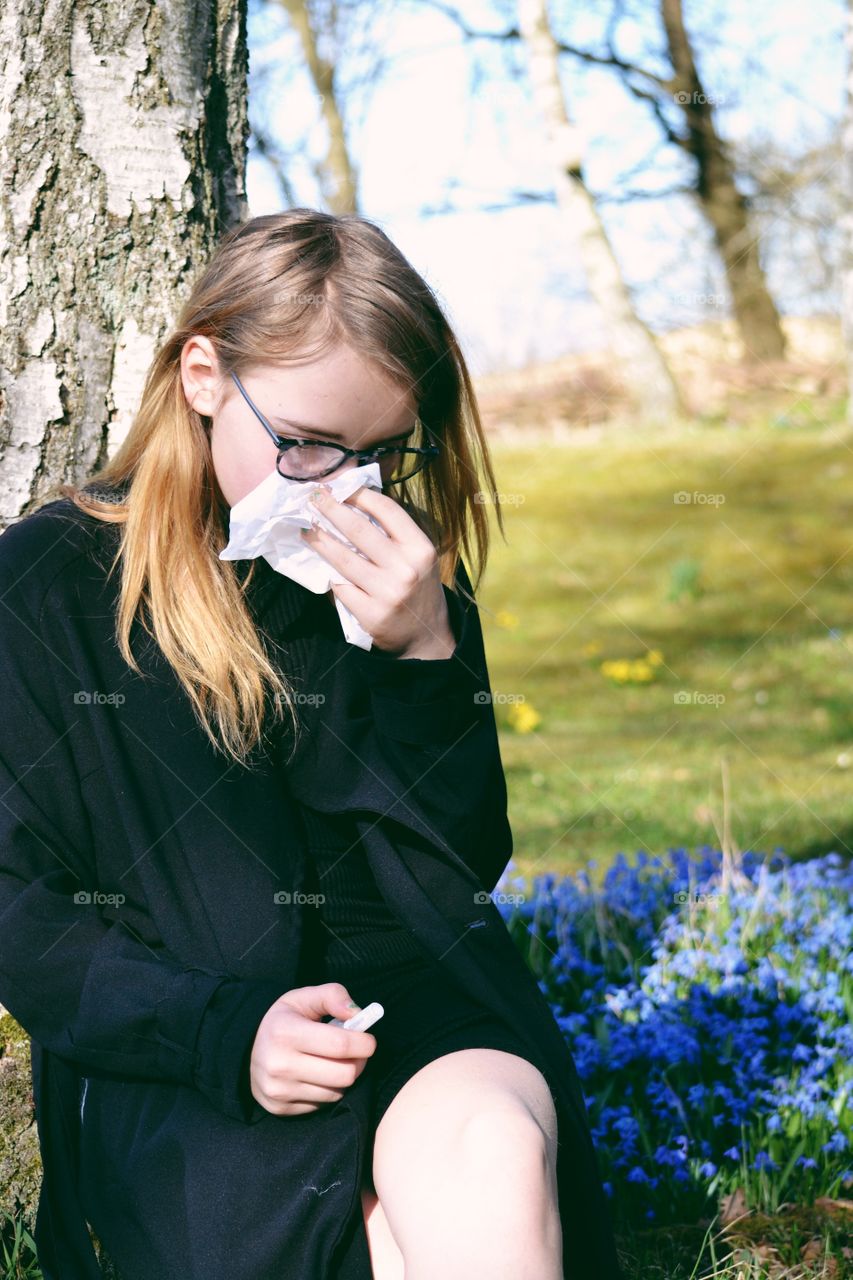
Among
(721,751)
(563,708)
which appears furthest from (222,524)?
(563,708)

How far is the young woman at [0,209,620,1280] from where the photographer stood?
143 centimetres

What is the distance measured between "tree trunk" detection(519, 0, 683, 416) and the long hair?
26.7 feet

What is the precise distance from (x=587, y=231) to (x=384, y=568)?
866cm

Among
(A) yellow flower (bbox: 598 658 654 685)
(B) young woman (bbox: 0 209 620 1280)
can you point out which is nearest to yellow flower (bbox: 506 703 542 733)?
(A) yellow flower (bbox: 598 658 654 685)

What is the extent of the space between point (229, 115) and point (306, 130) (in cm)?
1218

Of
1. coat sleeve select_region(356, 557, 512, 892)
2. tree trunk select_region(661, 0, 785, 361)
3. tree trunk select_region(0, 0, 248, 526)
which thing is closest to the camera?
coat sleeve select_region(356, 557, 512, 892)

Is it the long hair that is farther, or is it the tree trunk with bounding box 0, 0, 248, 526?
the tree trunk with bounding box 0, 0, 248, 526

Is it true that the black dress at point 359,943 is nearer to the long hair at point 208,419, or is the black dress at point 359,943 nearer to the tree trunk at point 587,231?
the long hair at point 208,419

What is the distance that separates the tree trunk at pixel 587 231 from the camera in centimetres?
956

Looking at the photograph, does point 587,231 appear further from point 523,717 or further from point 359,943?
point 359,943

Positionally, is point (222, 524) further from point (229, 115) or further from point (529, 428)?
point (529, 428)

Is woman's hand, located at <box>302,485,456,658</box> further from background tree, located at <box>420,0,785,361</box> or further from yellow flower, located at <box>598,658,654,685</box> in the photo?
background tree, located at <box>420,0,785,361</box>

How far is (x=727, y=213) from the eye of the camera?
11.7 meters

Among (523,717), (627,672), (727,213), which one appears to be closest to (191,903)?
(523,717)
